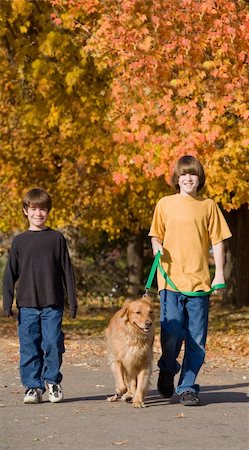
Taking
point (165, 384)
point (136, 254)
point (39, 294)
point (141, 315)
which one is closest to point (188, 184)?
point (141, 315)

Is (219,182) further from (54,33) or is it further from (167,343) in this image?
(167,343)

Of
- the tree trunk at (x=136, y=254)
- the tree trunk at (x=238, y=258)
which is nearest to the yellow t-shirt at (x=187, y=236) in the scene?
the tree trunk at (x=238, y=258)

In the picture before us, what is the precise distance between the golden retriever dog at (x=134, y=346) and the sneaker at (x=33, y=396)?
0.64 meters

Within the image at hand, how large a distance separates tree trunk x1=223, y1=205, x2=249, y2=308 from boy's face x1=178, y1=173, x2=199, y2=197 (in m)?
15.2

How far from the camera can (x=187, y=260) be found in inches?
361

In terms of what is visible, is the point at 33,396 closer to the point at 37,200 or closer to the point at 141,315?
the point at 141,315

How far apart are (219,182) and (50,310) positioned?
280 inches

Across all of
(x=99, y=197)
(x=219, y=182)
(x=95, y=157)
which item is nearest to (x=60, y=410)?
(x=219, y=182)

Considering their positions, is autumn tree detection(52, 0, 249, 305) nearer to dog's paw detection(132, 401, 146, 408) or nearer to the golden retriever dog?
the golden retriever dog

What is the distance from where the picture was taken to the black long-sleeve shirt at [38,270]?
9422 millimetres

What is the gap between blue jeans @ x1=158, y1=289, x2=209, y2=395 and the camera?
9.23 meters

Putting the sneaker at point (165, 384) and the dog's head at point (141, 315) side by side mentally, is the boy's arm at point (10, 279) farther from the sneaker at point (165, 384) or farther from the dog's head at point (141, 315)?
the sneaker at point (165, 384)

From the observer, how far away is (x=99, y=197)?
2244 centimetres

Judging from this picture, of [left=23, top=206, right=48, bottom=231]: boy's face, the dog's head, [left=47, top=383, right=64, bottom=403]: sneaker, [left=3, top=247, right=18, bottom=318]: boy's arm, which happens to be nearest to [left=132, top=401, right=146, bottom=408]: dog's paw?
the dog's head
